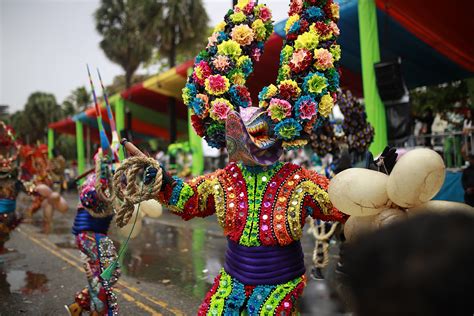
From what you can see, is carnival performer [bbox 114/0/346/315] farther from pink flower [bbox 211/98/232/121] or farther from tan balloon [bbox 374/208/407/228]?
tan balloon [bbox 374/208/407/228]

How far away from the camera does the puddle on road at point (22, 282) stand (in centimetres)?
572

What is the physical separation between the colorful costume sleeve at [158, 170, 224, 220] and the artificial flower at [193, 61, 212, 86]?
64 centimetres

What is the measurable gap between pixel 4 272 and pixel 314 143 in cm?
511

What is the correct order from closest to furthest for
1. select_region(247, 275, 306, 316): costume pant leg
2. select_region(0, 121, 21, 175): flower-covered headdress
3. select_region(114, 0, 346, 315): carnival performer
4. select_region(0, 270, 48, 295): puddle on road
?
1. select_region(247, 275, 306, 316): costume pant leg
2. select_region(114, 0, 346, 315): carnival performer
3. select_region(0, 270, 48, 295): puddle on road
4. select_region(0, 121, 21, 175): flower-covered headdress

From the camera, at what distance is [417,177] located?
5.91ft

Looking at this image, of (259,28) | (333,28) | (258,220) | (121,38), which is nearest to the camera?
(258,220)

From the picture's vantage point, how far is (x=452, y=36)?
8398mm

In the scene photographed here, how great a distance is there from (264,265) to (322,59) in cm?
125

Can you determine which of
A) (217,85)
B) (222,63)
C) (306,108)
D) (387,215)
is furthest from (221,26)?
(387,215)

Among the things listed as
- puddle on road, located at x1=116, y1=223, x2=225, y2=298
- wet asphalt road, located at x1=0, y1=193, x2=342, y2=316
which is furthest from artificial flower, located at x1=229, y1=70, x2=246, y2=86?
puddle on road, located at x1=116, y1=223, x2=225, y2=298

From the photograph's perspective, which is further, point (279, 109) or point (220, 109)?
point (220, 109)

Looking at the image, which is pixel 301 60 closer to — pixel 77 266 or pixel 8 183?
pixel 77 266

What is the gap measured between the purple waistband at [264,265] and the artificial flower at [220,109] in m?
0.80

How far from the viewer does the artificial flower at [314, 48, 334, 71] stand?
2621 millimetres
